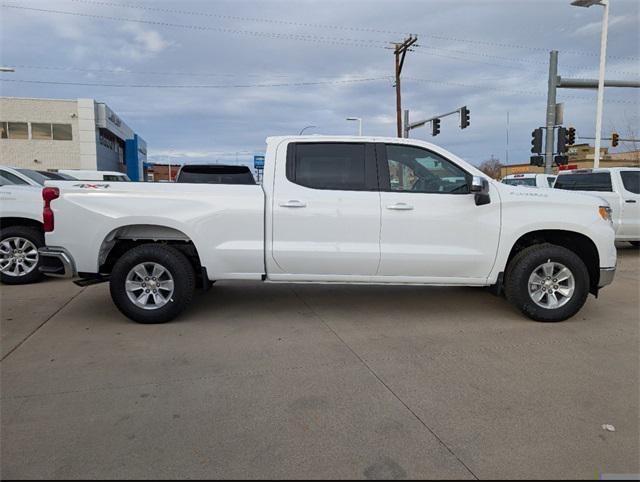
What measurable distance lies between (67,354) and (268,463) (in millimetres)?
2494

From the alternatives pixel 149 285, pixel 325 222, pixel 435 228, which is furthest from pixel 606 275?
pixel 149 285

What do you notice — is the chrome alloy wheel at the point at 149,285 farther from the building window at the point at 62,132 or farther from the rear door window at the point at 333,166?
the building window at the point at 62,132

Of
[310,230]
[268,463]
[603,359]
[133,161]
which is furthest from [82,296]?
[133,161]

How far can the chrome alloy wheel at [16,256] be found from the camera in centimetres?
684

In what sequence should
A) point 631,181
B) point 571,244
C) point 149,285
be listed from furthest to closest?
1. point 631,181
2. point 571,244
3. point 149,285

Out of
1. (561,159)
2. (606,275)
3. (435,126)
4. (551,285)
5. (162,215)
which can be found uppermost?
(435,126)

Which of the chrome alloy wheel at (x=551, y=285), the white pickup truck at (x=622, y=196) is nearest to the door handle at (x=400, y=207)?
the chrome alloy wheel at (x=551, y=285)

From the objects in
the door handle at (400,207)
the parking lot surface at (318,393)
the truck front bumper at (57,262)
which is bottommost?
the parking lot surface at (318,393)

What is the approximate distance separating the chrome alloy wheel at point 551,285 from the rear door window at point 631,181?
6308mm

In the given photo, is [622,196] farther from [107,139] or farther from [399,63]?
[107,139]

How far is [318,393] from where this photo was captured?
3.39 metres

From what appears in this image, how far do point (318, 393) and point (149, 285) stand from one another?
95.8 inches

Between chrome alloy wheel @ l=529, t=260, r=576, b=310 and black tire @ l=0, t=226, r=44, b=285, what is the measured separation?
21.8 ft

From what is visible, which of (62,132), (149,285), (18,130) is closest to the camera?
(149,285)
